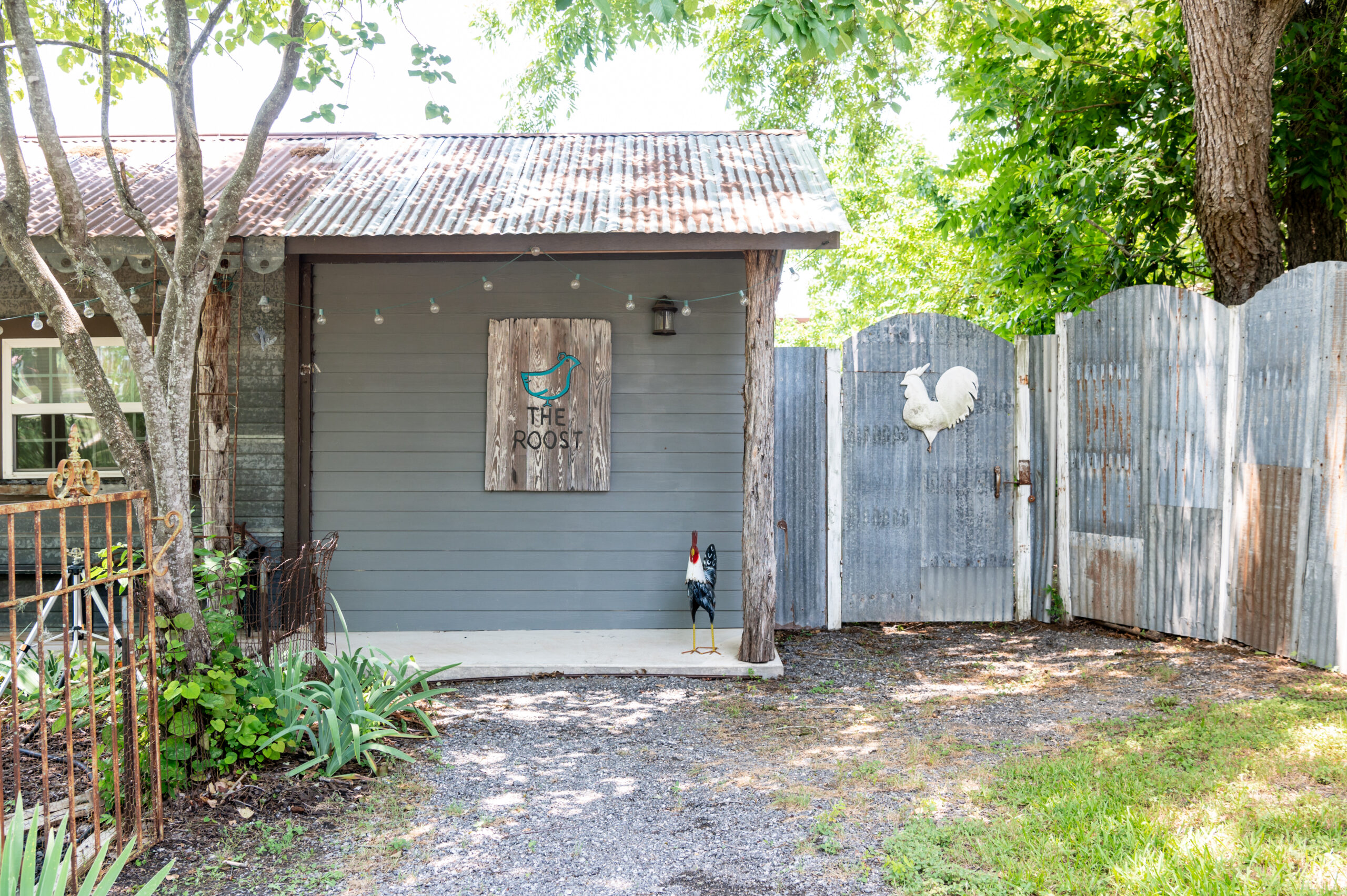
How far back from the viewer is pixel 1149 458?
236 inches

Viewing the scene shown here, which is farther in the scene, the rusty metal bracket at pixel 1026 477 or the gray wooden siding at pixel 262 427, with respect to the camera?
the rusty metal bracket at pixel 1026 477

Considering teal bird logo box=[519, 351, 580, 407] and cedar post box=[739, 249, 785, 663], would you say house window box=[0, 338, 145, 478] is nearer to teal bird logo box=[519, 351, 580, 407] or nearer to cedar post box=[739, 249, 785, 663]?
teal bird logo box=[519, 351, 580, 407]

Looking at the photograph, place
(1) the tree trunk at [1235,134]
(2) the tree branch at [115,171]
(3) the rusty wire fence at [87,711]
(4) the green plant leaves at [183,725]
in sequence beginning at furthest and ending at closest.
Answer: (1) the tree trunk at [1235,134]
(2) the tree branch at [115,171]
(4) the green plant leaves at [183,725]
(3) the rusty wire fence at [87,711]

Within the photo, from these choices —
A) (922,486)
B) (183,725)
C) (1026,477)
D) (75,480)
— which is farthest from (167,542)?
(1026,477)

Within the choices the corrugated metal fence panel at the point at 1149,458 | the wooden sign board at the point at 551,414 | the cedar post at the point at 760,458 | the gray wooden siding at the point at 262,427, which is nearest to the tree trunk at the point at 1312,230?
the corrugated metal fence panel at the point at 1149,458

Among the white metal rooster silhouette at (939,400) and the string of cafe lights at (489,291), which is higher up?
the string of cafe lights at (489,291)

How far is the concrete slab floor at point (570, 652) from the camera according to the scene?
18.0ft

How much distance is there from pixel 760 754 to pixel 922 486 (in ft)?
10.1

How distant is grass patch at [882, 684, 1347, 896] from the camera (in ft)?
9.34

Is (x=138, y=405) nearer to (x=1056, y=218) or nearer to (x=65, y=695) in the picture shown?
(x=65, y=695)

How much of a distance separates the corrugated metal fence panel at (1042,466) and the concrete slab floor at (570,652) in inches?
89.5

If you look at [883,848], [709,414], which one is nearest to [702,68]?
[709,414]

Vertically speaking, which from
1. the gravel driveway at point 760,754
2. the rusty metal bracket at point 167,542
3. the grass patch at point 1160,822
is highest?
the rusty metal bracket at point 167,542

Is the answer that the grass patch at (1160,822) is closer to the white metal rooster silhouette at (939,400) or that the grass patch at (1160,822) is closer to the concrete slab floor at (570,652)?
the concrete slab floor at (570,652)
